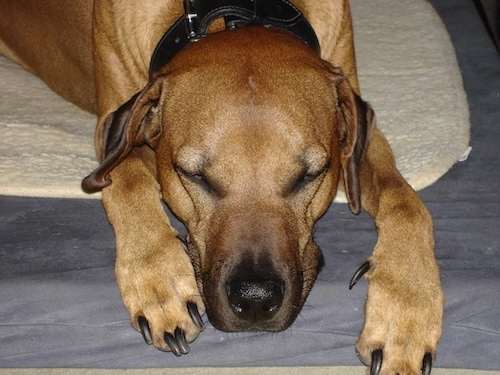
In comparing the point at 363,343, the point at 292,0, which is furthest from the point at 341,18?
the point at 363,343

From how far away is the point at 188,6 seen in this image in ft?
10.2

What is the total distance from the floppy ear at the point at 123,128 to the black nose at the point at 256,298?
0.60 m

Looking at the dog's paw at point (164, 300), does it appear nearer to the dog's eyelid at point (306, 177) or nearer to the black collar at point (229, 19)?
the dog's eyelid at point (306, 177)

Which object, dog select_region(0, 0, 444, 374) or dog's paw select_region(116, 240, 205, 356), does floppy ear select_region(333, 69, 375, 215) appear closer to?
dog select_region(0, 0, 444, 374)

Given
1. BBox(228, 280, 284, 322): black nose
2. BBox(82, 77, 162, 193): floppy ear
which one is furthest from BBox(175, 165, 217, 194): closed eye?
BBox(228, 280, 284, 322): black nose

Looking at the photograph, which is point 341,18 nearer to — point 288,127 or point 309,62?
point 309,62

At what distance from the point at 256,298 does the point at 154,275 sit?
38cm

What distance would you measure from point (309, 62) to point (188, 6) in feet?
1.61

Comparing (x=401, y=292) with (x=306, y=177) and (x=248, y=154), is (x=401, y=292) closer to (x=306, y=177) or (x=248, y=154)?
(x=306, y=177)

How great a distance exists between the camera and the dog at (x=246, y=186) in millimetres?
2695

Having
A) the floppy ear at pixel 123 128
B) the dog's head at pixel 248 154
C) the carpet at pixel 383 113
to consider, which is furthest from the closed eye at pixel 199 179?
the carpet at pixel 383 113

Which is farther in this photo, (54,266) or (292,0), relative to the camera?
(292,0)

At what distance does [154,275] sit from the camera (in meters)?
2.80

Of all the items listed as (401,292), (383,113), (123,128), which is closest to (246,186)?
(123,128)
